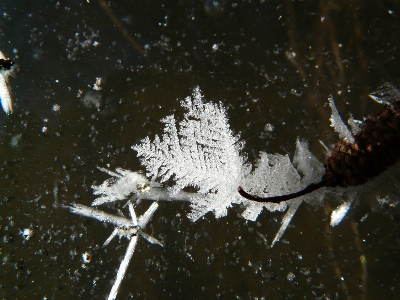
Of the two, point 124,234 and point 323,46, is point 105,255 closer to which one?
point 124,234

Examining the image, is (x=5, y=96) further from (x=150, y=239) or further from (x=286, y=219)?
(x=286, y=219)

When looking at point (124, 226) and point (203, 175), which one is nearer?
point (203, 175)

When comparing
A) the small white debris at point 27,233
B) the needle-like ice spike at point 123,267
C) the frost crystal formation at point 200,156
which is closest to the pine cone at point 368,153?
the frost crystal formation at point 200,156

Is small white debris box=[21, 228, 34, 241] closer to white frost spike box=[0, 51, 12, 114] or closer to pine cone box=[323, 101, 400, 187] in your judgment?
white frost spike box=[0, 51, 12, 114]

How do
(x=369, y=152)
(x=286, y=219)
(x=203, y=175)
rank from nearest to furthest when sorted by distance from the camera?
(x=369, y=152)
(x=203, y=175)
(x=286, y=219)

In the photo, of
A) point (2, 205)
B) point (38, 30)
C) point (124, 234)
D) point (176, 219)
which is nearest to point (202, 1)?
point (38, 30)

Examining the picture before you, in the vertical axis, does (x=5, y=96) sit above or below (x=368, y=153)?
above

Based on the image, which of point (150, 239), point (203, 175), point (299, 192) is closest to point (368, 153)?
point (299, 192)

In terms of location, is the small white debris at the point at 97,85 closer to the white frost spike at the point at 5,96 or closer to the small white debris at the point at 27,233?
the white frost spike at the point at 5,96
